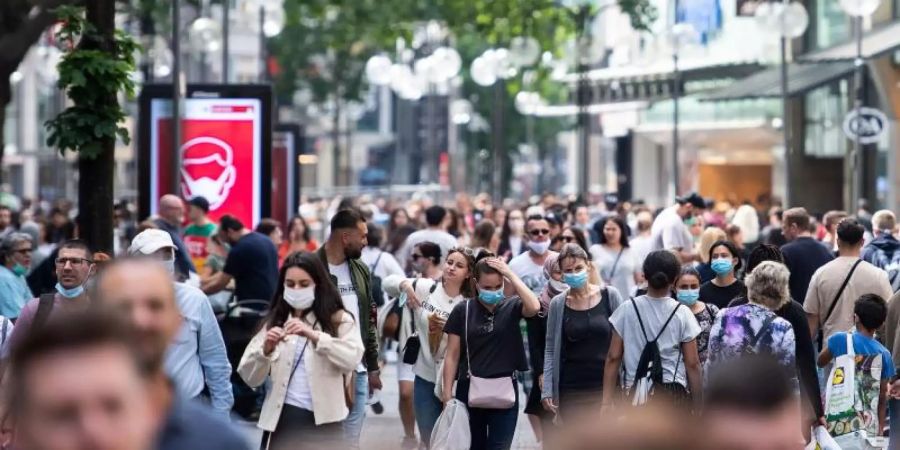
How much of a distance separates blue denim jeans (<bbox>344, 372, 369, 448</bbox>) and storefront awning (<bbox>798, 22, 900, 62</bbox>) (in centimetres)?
2254

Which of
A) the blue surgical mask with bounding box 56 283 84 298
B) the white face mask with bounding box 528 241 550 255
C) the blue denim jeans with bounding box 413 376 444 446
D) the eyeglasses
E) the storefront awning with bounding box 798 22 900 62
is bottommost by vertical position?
the blue denim jeans with bounding box 413 376 444 446

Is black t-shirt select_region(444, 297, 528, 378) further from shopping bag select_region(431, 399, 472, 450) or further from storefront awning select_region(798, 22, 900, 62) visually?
storefront awning select_region(798, 22, 900, 62)

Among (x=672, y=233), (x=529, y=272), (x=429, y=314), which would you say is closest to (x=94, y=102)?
(x=529, y=272)

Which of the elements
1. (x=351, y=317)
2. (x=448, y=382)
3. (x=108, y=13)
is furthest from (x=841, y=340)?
(x=108, y=13)

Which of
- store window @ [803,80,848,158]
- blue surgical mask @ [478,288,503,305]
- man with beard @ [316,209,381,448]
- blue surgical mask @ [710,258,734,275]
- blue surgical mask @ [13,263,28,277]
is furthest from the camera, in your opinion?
store window @ [803,80,848,158]

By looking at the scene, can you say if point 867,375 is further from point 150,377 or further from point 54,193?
point 54,193

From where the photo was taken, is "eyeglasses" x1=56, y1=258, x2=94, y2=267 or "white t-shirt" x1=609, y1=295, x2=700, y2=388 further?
"white t-shirt" x1=609, y1=295, x2=700, y2=388

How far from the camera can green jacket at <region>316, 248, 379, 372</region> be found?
39.0 feet

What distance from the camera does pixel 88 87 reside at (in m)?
14.7

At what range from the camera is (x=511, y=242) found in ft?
71.9

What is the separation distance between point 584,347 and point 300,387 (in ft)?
7.47

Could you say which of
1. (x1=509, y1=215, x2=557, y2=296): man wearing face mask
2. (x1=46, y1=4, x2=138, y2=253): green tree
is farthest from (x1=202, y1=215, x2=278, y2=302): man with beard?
(x1=509, y1=215, x2=557, y2=296): man wearing face mask

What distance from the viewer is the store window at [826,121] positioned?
43.6 metres

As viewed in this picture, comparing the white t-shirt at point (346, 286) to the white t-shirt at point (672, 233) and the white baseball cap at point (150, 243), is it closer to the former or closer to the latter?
the white baseball cap at point (150, 243)
